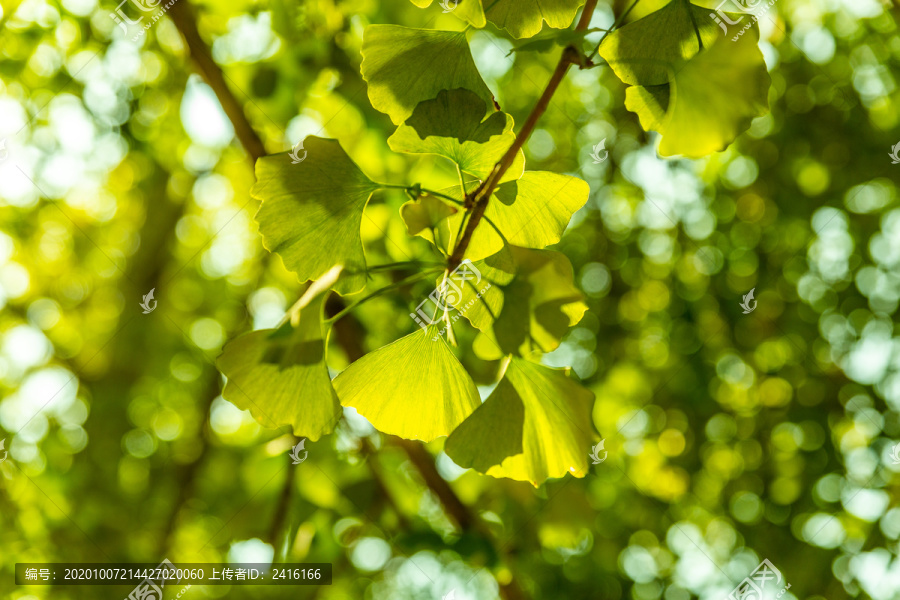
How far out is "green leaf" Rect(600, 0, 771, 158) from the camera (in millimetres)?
482

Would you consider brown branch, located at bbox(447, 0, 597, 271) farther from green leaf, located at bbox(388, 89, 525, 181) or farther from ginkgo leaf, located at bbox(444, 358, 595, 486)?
ginkgo leaf, located at bbox(444, 358, 595, 486)

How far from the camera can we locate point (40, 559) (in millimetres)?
2584

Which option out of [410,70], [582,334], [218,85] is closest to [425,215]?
[410,70]

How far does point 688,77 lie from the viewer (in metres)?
0.50

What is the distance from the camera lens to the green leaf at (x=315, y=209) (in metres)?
0.58

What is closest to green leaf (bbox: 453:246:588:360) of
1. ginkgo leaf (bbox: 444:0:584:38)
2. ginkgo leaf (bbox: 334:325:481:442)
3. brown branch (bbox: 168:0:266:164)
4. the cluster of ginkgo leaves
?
the cluster of ginkgo leaves

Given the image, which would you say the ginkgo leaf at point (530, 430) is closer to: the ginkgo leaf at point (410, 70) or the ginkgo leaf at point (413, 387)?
the ginkgo leaf at point (413, 387)

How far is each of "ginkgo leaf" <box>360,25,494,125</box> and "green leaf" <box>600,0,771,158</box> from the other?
0.13m

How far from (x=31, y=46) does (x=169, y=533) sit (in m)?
1.76

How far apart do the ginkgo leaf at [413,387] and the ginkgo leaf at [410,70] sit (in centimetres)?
22

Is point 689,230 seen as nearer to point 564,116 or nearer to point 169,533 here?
point 564,116

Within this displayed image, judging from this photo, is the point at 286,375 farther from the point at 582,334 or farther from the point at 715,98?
the point at 582,334

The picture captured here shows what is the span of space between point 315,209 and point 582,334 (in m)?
2.07

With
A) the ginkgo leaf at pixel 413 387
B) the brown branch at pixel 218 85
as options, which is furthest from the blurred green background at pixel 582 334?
the ginkgo leaf at pixel 413 387
